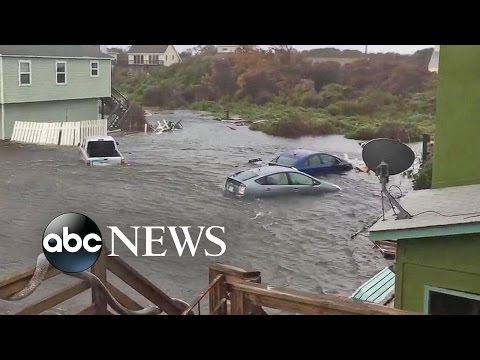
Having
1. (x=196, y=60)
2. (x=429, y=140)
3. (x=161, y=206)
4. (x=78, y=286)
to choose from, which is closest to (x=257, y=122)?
(x=196, y=60)

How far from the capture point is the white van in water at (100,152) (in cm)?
377

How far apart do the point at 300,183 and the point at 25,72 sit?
170 centimetres

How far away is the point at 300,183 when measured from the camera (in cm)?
370

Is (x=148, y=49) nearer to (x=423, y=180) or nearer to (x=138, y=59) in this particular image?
(x=138, y=59)

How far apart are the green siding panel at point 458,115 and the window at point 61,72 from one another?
6.94 ft

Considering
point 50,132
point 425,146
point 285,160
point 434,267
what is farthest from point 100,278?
point 425,146

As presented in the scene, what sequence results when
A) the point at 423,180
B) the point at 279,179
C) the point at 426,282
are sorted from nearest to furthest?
the point at 426,282 → the point at 423,180 → the point at 279,179

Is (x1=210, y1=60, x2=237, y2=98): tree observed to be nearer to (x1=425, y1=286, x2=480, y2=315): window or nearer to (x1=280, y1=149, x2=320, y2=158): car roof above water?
(x1=280, y1=149, x2=320, y2=158): car roof above water

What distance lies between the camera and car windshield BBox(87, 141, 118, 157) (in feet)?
12.4

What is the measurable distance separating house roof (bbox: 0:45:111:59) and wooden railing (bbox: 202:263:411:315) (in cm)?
137

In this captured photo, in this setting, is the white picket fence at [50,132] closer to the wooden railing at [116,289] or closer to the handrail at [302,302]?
the wooden railing at [116,289]

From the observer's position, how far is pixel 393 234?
138 inches

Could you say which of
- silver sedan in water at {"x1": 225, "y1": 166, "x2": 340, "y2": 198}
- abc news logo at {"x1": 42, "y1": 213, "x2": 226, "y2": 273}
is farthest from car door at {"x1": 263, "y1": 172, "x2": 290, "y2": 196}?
abc news logo at {"x1": 42, "y1": 213, "x2": 226, "y2": 273}

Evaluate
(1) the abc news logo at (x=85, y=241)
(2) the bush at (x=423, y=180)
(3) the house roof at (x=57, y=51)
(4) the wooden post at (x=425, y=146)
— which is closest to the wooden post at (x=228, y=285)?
(1) the abc news logo at (x=85, y=241)
